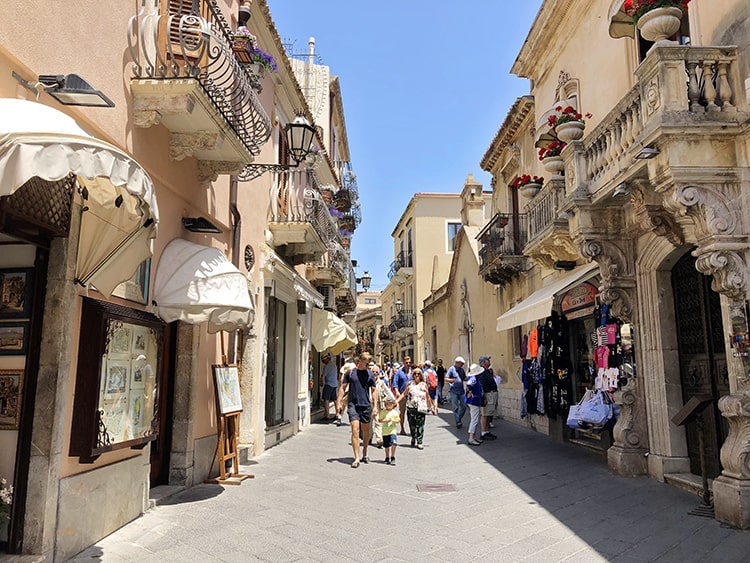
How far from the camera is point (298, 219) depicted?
495 inches

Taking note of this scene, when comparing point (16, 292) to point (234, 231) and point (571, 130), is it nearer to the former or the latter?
point (234, 231)

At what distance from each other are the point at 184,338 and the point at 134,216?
3.39m

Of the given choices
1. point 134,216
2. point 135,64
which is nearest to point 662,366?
point 134,216

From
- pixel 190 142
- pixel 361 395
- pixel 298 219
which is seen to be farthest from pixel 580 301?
pixel 190 142

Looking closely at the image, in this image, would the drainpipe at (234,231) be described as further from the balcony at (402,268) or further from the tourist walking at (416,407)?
the balcony at (402,268)

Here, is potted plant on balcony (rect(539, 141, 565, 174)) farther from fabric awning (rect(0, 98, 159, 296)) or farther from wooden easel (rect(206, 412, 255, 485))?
fabric awning (rect(0, 98, 159, 296))

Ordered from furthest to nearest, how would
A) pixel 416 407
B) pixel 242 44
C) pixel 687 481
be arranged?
pixel 416 407 → pixel 242 44 → pixel 687 481

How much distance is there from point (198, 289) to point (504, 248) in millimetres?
11863

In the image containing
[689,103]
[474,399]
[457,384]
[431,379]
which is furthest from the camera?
[431,379]

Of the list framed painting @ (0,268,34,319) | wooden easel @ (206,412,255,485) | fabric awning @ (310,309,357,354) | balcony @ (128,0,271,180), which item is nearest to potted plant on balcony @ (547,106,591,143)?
balcony @ (128,0,271,180)

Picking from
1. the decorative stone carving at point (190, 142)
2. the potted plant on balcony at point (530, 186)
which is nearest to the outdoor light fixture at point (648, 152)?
the decorative stone carving at point (190, 142)

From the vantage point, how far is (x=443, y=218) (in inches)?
1511

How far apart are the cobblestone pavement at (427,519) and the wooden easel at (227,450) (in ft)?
0.57

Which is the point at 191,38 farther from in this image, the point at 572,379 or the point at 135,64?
the point at 572,379
